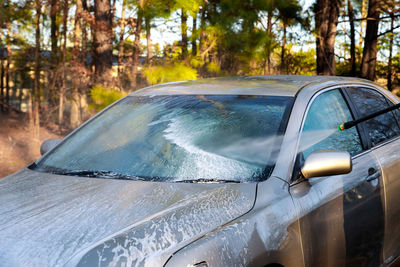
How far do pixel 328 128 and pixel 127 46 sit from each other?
10.4 m

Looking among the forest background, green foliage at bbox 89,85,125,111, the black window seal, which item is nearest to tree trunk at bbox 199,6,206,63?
the forest background

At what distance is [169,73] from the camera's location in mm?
10281

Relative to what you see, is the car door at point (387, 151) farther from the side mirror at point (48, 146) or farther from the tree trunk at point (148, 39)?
the tree trunk at point (148, 39)

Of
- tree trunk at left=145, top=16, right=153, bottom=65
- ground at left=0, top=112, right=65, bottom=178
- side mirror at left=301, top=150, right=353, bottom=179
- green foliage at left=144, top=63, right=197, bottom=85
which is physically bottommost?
ground at left=0, top=112, right=65, bottom=178

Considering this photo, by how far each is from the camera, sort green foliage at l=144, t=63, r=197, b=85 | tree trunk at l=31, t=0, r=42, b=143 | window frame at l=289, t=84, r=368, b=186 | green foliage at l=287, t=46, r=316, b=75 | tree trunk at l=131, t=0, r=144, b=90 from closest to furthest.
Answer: window frame at l=289, t=84, r=368, b=186, green foliage at l=144, t=63, r=197, b=85, tree trunk at l=131, t=0, r=144, b=90, tree trunk at l=31, t=0, r=42, b=143, green foliage at l=287, t=46, r=316, b=75

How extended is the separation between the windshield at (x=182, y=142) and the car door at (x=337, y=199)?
0.74 ft

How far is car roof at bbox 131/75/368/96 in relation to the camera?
346cm

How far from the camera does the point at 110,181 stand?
2789mm

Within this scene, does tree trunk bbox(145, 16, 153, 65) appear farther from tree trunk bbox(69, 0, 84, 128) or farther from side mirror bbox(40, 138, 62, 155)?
side mirror bbox(40, 138, 62, 155)

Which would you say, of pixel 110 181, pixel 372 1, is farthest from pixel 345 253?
pixel 372 1

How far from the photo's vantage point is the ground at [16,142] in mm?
10033

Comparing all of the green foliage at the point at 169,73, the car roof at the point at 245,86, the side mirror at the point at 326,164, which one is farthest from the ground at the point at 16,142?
the side mirror at the point at 326,164

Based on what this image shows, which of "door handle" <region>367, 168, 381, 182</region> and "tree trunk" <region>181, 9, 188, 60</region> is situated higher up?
"tree trunk" <region>181, 9, 188, 60</region>

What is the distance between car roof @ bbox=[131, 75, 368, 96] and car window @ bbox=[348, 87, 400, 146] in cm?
15
